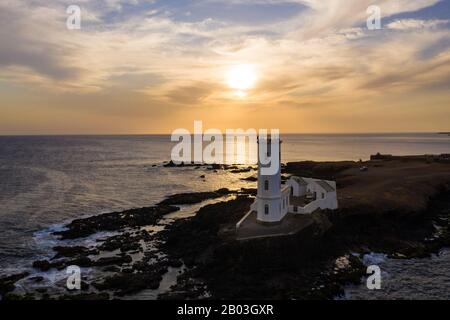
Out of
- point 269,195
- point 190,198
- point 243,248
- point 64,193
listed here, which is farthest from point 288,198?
point 64,193

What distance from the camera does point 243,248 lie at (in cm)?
3166

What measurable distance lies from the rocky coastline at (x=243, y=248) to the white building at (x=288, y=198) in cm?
166

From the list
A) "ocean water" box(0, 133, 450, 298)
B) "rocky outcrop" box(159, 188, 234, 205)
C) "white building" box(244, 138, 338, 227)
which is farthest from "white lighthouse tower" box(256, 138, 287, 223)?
"rocky outcrop" box(159, 188, 234, 205)

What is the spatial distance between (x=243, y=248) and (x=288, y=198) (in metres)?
10.2

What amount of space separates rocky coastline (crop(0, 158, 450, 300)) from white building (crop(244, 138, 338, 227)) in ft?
5.45

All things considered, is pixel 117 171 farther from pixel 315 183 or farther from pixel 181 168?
pixel 315 183

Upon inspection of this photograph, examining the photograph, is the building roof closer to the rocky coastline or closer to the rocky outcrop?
the rocky coastline

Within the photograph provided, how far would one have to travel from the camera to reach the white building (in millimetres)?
35188

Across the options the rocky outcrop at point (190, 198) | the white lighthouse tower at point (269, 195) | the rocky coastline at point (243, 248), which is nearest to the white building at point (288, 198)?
the white lighthouse tower at point (269, 195)

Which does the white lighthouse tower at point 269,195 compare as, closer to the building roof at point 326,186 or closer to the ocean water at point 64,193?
the building roof at point 326,186

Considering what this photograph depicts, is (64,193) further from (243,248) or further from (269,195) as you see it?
(243,248)

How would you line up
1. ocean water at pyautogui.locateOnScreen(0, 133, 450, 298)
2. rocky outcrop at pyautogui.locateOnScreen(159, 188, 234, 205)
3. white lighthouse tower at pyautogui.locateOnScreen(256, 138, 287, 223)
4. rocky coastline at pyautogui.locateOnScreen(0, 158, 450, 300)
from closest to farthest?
rocky coastline at pyautogui.locateOnScreen(0, 158, 450, 300) < white lighthouse tower at pyautogui.locateOnScreen(256, 138, 287, 223) < ocean water at pyautogui.locateOnScreen(0, 133, 450, 298) < rocky outcrop at pyautogui.locateOnScreen(159, 188, 234, 205)
